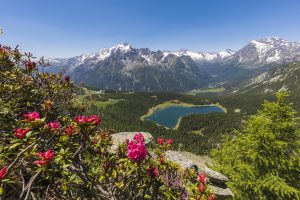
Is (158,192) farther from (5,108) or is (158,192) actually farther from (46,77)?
(46,77)

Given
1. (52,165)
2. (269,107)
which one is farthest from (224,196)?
(52,165)

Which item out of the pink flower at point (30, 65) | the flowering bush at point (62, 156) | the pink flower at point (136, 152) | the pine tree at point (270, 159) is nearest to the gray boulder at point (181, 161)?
the pine tree at point (270, 159)

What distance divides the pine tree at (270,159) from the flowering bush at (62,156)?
16.0 meters

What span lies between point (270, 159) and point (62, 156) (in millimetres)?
22413

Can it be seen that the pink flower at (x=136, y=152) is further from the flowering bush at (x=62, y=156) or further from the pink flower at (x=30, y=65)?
the pink flower at (x=30, y=65)

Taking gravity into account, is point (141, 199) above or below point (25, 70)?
below

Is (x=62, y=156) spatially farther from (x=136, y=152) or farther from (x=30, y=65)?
(x=30, y=65)

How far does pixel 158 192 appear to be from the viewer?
7703 mm

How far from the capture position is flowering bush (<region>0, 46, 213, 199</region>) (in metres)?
5.57

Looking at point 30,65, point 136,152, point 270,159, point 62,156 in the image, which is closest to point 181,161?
point 270,159

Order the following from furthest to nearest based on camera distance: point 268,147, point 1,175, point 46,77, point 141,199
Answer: point 268,147, point 46,77, point 141,199, point 1,175

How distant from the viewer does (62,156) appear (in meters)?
5.57

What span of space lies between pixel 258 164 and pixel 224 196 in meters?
7.36

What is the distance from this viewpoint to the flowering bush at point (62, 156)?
5574 mm
